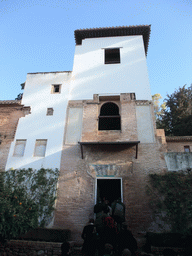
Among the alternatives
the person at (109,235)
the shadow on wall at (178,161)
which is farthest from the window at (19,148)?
the shadow on wall at (178,161)

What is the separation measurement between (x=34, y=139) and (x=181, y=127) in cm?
1377

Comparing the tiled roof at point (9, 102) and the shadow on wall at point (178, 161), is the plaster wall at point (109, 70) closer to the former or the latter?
the tiled roof at point (9, 102)

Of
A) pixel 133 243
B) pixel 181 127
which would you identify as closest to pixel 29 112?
pixel 133 243

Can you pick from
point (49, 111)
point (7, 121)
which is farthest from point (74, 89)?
point (7, 121)

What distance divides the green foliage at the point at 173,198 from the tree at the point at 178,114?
36.0ft

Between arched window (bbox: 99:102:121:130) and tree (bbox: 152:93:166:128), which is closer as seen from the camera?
arched window (bbox: 99:102:121:130)

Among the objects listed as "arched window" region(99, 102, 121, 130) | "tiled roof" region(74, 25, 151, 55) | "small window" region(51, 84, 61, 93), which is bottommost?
"arched window" region(99, 102, 121, 130)

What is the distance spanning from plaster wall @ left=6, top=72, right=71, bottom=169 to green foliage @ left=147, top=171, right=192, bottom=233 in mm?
4149

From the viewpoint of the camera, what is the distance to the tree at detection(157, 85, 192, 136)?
1783 cm

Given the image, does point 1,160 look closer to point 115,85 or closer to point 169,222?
point 115,85

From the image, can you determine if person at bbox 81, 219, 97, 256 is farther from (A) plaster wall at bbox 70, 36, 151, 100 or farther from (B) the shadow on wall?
(A) plaster wall at bbox 70, 36, 151, 100

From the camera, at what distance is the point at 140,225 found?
A: 7.05m

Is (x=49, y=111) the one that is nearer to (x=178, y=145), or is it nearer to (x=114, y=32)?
(x=114, y=32)

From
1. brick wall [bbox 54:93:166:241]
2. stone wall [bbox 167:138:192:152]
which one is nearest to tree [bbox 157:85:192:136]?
stone wall [bbox 167:138:192:152]
